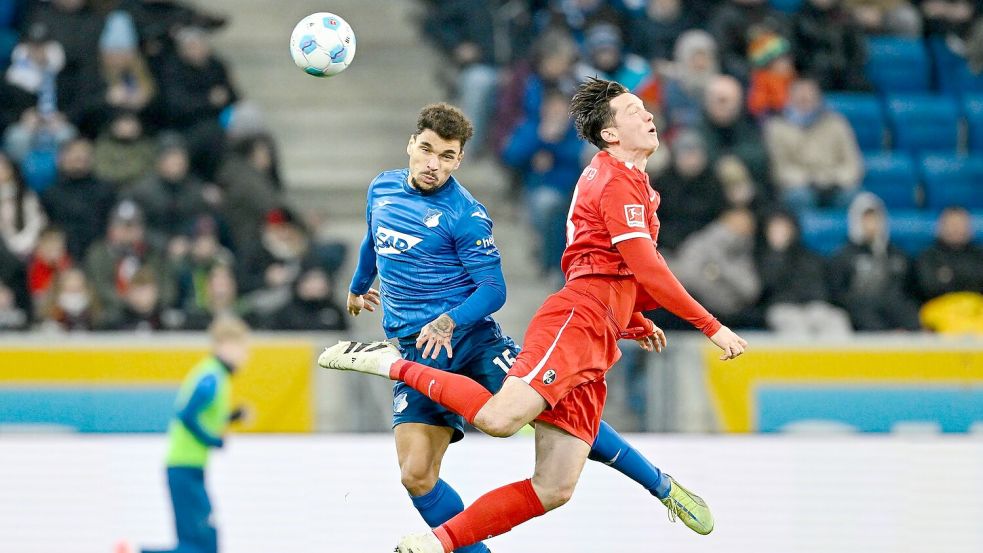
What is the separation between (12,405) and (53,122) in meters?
3.55

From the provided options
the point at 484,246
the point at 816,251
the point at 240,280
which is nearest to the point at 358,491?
the point at 484,246

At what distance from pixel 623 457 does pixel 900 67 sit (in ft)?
28.5

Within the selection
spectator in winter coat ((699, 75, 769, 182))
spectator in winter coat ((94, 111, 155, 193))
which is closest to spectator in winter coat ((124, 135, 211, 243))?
spectator in winter coat ((94, 111, 155, 193))

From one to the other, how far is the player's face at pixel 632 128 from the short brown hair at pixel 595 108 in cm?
3

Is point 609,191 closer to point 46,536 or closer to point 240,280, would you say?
point 46,536

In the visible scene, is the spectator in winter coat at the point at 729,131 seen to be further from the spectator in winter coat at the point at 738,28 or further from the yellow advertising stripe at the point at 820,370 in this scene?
the yellow advertising stripe at the point at 820,370

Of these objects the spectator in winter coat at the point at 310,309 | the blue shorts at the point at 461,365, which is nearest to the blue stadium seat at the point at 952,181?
the spectator in winter coat at the point at 310,309

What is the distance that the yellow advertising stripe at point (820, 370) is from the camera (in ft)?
30.7

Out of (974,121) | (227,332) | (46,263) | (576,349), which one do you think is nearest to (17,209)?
(46,263)

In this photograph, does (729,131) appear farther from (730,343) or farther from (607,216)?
(730,343)

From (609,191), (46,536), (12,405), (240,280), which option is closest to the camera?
(609,191)

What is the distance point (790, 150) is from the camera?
39.9 ft

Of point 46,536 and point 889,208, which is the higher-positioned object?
point 889,208

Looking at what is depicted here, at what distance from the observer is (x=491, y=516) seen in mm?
5715
